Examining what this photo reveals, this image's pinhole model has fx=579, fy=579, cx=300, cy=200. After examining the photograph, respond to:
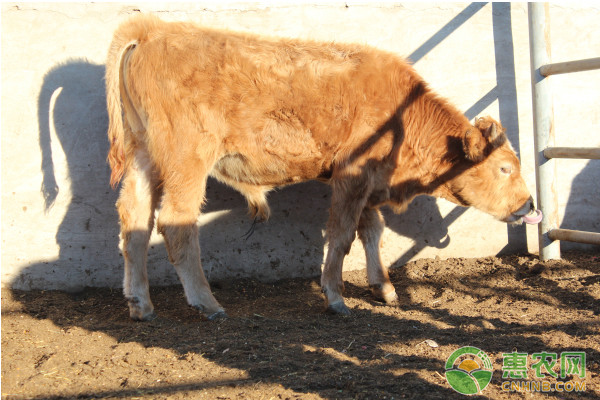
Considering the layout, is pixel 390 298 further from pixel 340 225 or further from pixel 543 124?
pixel 543 124

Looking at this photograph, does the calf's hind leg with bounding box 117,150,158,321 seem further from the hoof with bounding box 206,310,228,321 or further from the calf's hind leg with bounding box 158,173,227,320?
the hoof with bounding box 206,310,228,321

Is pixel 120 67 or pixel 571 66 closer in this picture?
pixel 120 67

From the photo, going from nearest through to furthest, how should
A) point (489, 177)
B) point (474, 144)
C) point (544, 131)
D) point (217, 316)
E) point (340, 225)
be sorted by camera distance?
point (217, 316)
point (340, 225)
point (474, 144)
point (489, 177)
point (544, 131)

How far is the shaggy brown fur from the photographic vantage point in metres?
4.71

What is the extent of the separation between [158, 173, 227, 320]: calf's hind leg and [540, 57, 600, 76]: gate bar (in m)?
3.60

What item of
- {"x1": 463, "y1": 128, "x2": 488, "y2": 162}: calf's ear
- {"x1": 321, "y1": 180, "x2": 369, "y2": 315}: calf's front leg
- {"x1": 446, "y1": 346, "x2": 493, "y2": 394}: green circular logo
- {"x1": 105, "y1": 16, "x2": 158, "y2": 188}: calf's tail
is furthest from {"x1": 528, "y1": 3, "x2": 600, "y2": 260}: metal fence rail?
{"x1": 105, "y1": 16, "x2": 158, "y2": 188}: calf's tail

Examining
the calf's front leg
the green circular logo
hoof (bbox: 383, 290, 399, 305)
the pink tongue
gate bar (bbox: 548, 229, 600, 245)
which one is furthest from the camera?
the pink tongue

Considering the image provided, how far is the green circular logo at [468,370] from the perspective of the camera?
3146 millimetres

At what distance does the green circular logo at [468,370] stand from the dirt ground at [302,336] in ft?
0.15

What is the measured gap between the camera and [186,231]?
15.5 feet

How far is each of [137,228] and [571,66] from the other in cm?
426

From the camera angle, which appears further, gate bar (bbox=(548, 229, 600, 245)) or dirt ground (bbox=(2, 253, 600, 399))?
gate bar (bbox=(548, 229, 600, 245))

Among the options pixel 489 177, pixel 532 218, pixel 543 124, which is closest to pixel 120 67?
pixel 489 177

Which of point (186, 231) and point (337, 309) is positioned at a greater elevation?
point (186, 231)
